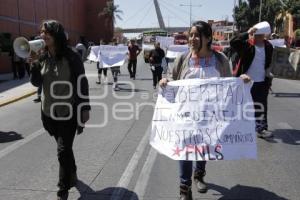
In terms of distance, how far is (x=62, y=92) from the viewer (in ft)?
16.9

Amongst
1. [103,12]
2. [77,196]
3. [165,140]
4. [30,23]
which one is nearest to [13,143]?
[77,196]

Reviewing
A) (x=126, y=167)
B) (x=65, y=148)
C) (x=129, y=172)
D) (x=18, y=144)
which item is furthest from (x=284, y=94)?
(x=65, y=148)

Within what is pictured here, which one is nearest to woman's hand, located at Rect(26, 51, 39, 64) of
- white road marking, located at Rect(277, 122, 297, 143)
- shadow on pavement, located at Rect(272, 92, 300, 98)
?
white road marking, located at Rect(277, 122, 297, 143)

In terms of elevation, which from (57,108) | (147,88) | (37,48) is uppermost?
(37,48)

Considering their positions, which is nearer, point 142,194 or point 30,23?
point 142,194

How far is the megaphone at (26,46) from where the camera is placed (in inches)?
194

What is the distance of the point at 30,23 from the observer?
33.7 m

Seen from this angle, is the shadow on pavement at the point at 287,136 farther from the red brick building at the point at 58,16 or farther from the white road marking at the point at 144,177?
the red brick building at the point at 58,16

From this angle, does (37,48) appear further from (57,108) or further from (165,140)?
(165,140)

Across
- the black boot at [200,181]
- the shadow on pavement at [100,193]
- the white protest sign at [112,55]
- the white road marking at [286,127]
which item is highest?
the white protest sign at [112,55]

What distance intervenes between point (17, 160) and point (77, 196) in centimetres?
196

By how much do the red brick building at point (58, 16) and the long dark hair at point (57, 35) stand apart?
22.7 metres

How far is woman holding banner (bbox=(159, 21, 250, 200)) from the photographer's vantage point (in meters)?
4.79

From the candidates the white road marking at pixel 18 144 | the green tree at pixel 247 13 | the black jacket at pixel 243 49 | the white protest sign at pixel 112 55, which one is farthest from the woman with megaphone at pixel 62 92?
the green tree at pixel 247 13
